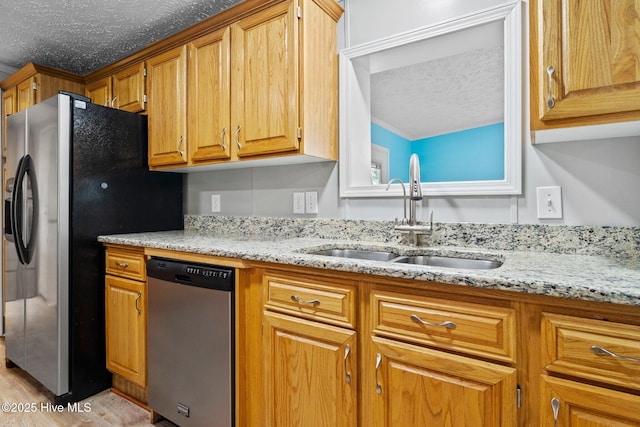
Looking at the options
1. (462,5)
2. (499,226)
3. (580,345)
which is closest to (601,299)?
(580,345)

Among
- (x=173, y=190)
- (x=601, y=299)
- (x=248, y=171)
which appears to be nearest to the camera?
(x=601, y=299)

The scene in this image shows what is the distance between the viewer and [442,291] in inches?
38.8

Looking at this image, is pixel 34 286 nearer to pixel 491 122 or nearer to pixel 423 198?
pixel 423 198

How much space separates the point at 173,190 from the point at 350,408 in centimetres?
197

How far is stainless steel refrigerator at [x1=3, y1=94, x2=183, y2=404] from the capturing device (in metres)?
1.89

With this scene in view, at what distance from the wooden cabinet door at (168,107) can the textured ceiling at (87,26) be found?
253 millimetres

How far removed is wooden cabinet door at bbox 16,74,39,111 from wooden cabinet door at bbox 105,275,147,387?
69.3 inches

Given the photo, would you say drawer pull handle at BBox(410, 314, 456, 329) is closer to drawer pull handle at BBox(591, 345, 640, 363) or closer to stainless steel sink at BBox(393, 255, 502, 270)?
drawer pull handle at BBox(591, 345, 640, 363)

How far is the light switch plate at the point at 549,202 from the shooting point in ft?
4.42

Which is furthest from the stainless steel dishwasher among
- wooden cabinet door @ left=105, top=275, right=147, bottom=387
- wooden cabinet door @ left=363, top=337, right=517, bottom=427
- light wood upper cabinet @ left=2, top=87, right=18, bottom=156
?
light wood upper cabinet @ left=2, top=87, right=18, bottom=156

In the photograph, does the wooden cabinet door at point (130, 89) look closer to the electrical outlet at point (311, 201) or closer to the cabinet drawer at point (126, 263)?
the cabinet drawer at point (126, 263)

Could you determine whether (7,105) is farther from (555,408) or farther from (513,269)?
(555,408)

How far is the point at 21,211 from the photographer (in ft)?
6.96

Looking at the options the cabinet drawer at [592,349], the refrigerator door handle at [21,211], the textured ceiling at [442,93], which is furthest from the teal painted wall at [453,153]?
the refrigerator door handle at [21,211]
